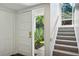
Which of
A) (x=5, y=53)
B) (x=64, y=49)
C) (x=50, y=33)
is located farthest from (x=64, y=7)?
(x=5, y=53)

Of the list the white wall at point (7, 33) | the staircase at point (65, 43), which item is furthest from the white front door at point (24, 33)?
the staircase at point (65, 43)

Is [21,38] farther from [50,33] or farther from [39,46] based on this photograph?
[50,33]

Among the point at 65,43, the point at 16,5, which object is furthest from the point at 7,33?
the point at 65,43

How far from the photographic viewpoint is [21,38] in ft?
4.66

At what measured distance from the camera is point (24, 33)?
142 cm

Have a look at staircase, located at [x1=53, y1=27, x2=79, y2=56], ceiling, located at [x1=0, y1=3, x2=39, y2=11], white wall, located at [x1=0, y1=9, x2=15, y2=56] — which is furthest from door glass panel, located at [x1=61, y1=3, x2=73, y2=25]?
white wall, located at [x1=0, y1=9, x2=15, y2=56]

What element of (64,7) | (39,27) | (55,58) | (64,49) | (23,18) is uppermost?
(64,7)

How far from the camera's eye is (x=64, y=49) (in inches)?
53.4

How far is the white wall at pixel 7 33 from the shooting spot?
138 centimetres

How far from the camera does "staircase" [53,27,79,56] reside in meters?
1.34

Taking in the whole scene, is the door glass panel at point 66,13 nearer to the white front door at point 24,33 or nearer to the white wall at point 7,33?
the white front door at point 24,33

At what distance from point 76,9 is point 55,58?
633 millimetres

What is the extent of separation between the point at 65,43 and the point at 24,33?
20.0 inches

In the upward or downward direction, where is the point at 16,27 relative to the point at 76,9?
downward
